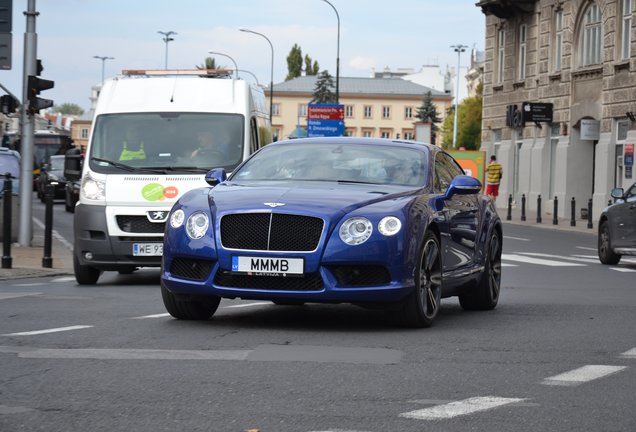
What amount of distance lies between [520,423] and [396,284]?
376 centimetres

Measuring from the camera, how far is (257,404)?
6.54 m

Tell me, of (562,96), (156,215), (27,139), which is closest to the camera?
(156,215)

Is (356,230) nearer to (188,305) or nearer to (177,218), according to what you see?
(177,218)

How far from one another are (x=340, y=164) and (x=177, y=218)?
5.01ft

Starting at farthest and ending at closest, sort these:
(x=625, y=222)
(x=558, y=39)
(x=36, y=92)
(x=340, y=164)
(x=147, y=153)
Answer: (x=558, y=39) → (x=36, y=92) → (x=625, y=222) → (x=147, y=153) → (x=340, y=164)

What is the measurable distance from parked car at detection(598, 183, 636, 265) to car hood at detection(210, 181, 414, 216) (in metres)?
11.3

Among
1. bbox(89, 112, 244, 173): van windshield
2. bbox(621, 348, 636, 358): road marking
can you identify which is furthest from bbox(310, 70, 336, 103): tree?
bbox(621, 348, 636, 358): road marking

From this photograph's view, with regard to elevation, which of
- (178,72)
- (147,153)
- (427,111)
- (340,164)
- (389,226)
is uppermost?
(427,111)

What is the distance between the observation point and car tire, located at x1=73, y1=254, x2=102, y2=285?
15.9 metres

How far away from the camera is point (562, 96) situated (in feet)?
159

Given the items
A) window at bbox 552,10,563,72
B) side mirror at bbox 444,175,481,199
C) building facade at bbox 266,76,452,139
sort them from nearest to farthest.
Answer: side mirror at bbox 444,175,481,199 → window at bbox 552,10,563,72 → building facade at bbox 266,76,452,139

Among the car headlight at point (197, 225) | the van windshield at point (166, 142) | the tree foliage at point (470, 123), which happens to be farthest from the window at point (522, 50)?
the tree foliage at point (470, 123)

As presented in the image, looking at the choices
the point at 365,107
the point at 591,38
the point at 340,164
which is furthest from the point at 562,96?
the point at 365,107

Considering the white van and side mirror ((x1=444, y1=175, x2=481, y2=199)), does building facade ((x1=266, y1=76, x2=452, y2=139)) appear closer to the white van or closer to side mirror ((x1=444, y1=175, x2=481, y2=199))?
the white van
